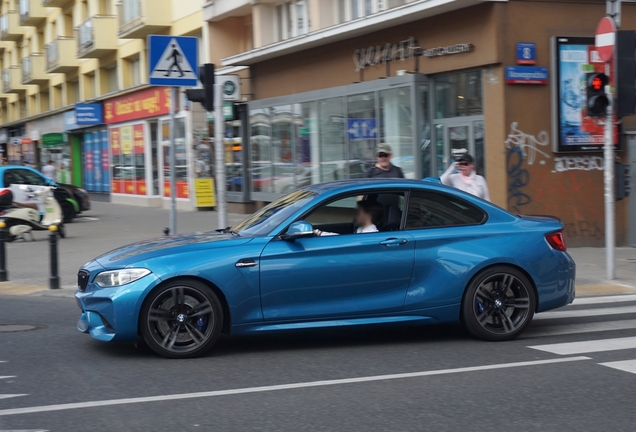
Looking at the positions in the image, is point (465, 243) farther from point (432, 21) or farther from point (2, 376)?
point (432, 21)

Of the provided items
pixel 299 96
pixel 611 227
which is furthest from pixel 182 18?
pixel 611 227

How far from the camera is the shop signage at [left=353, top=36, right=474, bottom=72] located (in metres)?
15.9

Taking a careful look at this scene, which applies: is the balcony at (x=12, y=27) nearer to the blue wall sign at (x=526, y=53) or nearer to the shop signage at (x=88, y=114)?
the shop signage at (x=88, y=114)

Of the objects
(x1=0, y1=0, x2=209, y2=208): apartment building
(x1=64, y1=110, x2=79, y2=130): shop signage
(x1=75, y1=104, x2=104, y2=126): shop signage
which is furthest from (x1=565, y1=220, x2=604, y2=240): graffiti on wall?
(x1=64, y1=110, x2=79, y2=130): shop signage

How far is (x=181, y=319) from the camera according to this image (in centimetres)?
700

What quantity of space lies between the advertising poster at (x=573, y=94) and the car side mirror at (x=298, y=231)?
9372 millimetres

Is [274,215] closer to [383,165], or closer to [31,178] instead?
[383,165]

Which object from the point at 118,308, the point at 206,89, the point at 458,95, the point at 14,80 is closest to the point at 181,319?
the point at 118,308

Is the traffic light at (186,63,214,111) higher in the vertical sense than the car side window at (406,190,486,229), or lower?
higher

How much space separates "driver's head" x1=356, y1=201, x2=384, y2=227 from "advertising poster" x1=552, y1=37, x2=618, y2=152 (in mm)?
8615

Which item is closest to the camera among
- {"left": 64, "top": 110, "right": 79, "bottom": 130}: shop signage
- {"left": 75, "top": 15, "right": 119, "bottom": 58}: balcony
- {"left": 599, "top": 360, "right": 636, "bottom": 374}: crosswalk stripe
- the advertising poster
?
{"left": 599, "top": 360, "right": 636, "bottom": 374}: crosswalk stripe

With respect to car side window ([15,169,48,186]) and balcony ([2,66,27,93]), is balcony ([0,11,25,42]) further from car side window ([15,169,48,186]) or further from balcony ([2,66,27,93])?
car side window ([15,169,48,186])

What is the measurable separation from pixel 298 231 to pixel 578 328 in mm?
3213

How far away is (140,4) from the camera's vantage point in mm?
28750
